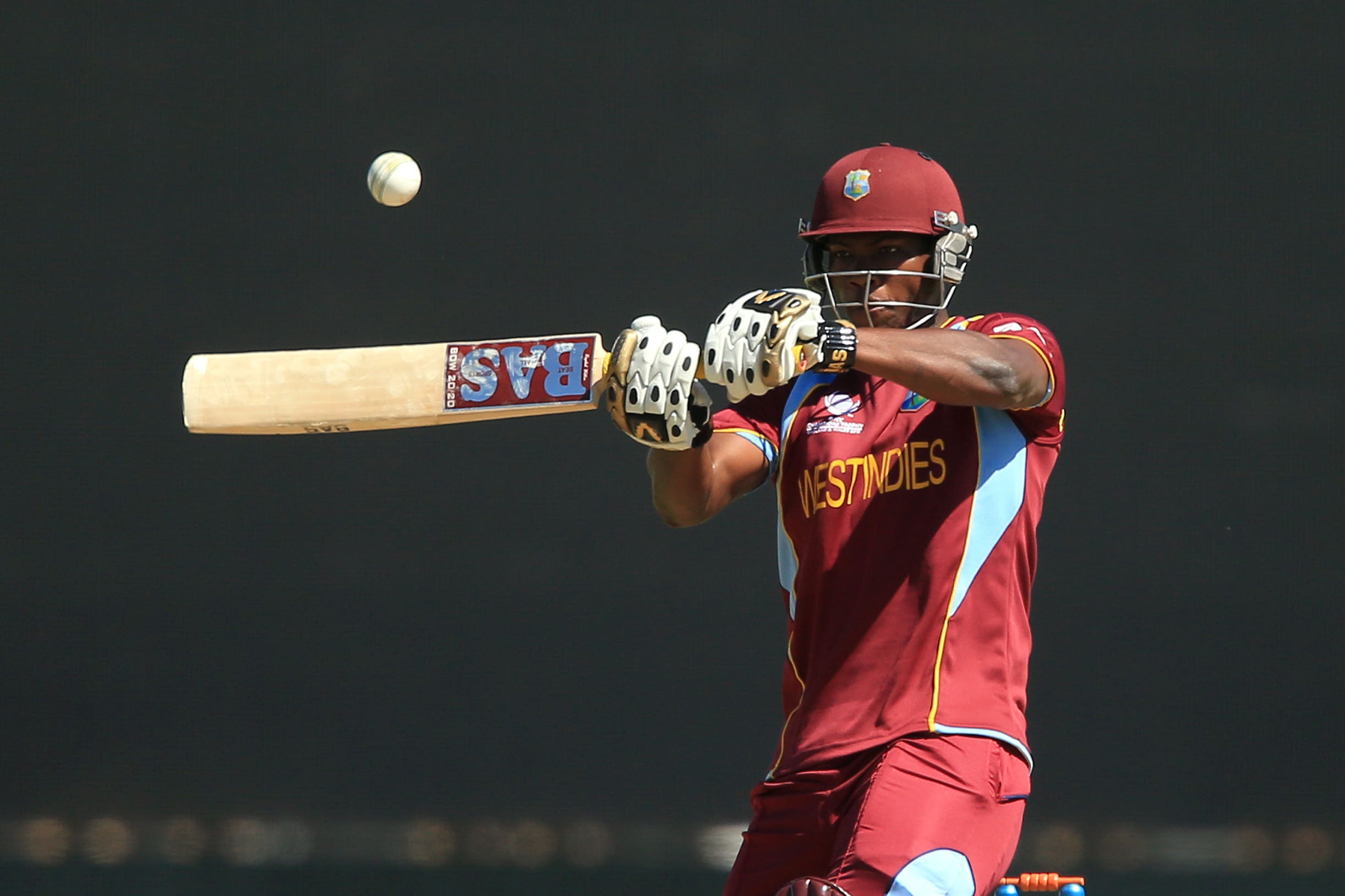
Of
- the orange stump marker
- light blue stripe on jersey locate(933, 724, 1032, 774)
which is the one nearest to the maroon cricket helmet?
light blue stripe on jersey locate(933, 724, 1032, 774)

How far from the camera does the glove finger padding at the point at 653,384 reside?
2.04 meters

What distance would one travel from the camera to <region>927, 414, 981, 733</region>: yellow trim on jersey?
6.91 ft

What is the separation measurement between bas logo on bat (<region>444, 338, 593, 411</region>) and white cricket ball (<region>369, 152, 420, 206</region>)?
4.08 ft

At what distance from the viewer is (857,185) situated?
2.34 meters

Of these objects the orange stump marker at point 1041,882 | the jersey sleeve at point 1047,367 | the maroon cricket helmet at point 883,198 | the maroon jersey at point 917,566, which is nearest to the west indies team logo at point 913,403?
the maroon jersey at point 917,566

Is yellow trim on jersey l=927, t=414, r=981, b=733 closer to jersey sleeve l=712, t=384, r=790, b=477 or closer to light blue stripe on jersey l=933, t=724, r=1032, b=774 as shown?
light blue stripe on jersey l=933, t=724, r=1032, b=774

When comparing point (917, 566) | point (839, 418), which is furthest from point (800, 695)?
point (839, 418)

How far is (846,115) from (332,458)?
1411mm

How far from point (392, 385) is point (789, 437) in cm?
53

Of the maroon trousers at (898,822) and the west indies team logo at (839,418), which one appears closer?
the maroon trousers at (898,822)

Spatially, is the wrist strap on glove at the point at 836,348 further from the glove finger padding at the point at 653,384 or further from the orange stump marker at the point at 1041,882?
the orange stump marker at the point at 1041,882

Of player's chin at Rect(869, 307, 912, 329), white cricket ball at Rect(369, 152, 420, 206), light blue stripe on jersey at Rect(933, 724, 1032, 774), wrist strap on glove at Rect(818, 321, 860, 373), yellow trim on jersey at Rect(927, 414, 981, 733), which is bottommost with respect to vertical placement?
light blue stripe on jersey at Rect(933, 724, 1032, 774)

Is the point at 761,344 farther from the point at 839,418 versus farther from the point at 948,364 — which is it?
the point at 839,418

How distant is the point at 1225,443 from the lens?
394cm
